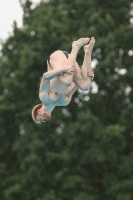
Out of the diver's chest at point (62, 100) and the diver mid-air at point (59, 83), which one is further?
the diver's chest at point (62, 100)

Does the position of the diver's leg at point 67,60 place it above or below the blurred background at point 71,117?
below

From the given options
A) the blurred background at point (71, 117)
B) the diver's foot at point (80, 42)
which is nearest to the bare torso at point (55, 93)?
the diver's foot at point (80, 42)

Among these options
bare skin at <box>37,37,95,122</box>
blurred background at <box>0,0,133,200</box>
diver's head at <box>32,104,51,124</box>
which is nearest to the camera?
bare skin at <box>37,37,95,122</box>

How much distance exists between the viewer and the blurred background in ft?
44.9

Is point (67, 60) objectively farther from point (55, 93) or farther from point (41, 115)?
point (41, 115)

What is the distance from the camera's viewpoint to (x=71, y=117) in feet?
48.3

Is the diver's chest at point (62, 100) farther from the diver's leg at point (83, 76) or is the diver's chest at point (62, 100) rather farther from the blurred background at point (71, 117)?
the blurred background at point (71, 117)

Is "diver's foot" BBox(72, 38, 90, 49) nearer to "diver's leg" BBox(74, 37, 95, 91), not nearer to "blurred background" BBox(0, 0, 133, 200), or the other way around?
"diver's leg" BBox(74, 37, 95, 91)

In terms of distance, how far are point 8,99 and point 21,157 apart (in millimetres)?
1564

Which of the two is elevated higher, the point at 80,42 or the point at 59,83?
the point at 80,42

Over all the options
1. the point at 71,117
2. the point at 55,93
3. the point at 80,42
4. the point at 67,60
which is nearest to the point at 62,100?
the point at 55,93

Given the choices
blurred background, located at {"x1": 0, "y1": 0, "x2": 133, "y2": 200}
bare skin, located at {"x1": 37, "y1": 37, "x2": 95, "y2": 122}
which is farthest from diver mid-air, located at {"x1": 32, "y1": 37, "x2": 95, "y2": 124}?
blurred background, located at {"x1": 0, "y1": 0, "x2": 133, "y2": 200}

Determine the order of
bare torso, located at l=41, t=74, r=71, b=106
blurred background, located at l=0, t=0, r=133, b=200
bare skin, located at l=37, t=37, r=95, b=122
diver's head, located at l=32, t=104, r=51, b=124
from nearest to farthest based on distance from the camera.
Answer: bare skin, located at l=37, t=37, r=95, b=122, bare torso, located at l=41, t=74, r=71, b=106, diver's head, located at l=32, t=104, r=51, b=124, blurred background, located at l=0, t=0, r=133, b=200

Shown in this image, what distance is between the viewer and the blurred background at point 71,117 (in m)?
13.7
